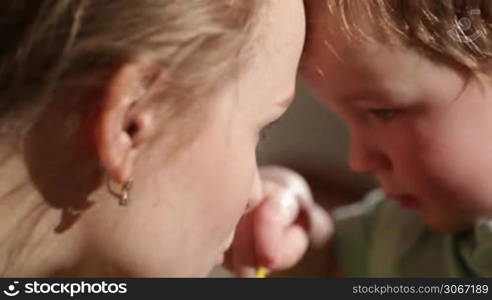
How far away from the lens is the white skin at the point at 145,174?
65 centimetres

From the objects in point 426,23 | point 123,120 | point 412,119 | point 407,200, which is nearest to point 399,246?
point 407,200

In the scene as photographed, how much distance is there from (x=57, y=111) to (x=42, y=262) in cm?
13

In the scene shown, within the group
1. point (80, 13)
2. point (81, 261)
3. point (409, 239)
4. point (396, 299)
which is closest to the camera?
point (80, 13)

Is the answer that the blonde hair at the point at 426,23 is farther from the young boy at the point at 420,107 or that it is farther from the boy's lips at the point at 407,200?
the boy's lips at the point at 407,200

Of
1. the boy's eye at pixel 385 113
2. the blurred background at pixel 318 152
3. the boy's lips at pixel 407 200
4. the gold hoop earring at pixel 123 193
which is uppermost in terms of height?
the gold hoop earring at pixel 123 193

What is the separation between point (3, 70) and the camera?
0.61m

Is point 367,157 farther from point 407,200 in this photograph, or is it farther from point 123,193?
point 123,193

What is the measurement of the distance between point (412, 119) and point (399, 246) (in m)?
0.19

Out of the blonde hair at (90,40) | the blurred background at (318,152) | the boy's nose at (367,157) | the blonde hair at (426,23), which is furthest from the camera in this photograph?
the blurred background at (318,152)

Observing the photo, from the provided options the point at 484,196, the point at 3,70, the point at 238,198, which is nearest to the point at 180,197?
the point at 238,198

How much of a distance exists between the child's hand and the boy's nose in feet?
0.35

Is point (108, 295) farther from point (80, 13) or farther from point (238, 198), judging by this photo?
point (80, 13)

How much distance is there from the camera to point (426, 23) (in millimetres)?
751

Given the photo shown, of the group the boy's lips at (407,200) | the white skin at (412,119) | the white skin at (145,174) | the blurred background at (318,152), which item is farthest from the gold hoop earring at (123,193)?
the blurred background at (318,152)
